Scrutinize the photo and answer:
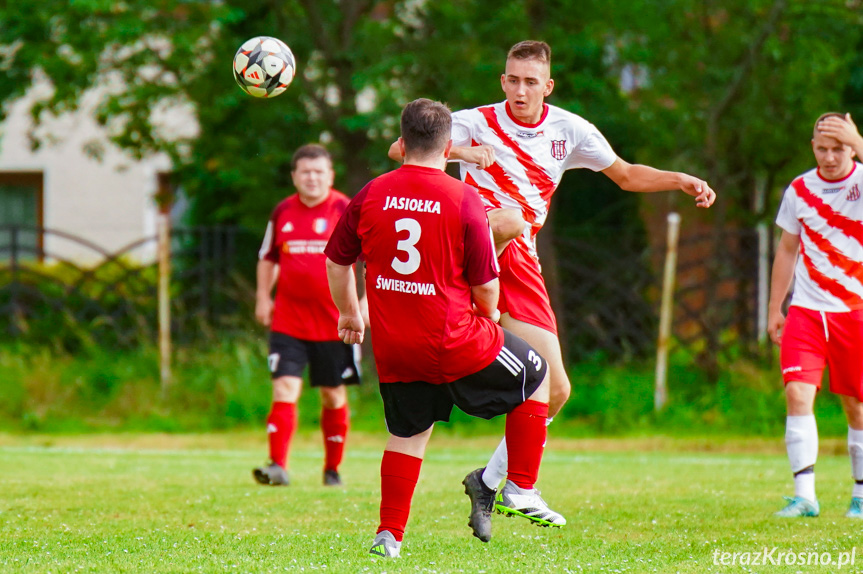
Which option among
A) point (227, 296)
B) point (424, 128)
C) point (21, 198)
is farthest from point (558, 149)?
point (21, 198)

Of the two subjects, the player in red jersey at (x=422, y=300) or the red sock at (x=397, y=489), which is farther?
the red sock at (x=397, y=489)

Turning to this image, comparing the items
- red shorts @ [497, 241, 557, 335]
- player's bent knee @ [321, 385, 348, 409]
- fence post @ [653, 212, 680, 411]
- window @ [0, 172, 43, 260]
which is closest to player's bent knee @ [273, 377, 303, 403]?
player's bent knee @ [321, 385, 348, 409]

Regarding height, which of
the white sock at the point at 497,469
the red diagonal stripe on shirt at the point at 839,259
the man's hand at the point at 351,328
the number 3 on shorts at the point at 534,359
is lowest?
the white sock at the point at 497,469

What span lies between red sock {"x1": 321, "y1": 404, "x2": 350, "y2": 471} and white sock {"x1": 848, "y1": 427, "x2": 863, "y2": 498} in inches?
144

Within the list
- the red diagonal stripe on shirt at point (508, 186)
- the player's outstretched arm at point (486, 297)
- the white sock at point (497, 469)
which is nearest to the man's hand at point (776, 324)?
the red diagonal stripe on shirt at point (508, 186)

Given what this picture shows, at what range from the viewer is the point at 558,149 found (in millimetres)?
5777

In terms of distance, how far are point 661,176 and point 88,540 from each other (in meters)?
3.53

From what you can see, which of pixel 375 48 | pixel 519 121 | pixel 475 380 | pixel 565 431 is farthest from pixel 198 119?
pixel 475 380

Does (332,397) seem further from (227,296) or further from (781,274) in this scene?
(227,296)

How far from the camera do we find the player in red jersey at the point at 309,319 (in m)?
8.23

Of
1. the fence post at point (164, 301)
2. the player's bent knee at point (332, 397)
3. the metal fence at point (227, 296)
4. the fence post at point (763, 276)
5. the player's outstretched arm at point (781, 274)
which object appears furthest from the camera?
the metal fence at point (227, 296)

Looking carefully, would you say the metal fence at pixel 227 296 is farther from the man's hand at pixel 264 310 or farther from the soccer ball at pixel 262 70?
the soccer ball at pixel 262 70

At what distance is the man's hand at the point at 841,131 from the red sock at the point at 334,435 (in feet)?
13.5

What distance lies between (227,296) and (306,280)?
731cm
